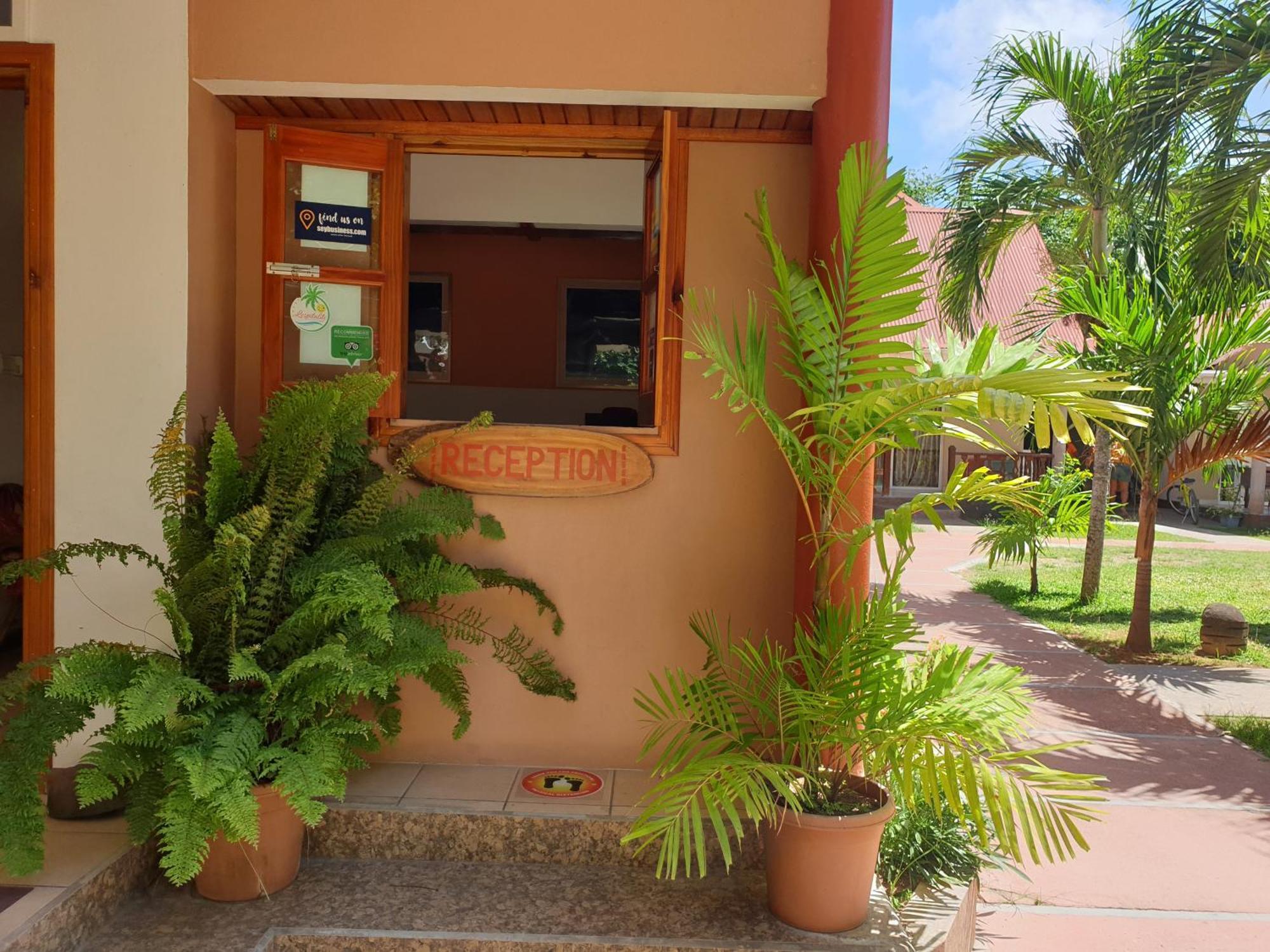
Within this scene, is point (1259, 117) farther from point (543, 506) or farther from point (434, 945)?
point (434, 945)

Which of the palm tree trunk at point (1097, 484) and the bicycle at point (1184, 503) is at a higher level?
the palm tree trunk at point (1097, 484)

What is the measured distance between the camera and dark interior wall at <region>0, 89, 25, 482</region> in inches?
224

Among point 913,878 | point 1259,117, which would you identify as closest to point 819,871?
point 913,878

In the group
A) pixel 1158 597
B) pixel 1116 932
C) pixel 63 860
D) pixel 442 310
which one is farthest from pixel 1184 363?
pixel 63 860

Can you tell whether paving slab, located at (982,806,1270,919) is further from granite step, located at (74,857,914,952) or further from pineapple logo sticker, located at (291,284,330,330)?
pineapple logo sticker, located at (291,284,330,330)

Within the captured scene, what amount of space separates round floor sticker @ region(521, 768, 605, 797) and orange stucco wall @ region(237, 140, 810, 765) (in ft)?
0.31

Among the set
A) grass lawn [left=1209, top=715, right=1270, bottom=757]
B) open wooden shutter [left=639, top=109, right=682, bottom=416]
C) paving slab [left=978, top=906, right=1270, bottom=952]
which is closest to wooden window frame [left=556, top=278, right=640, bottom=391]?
grass lawn [left=1209, top=715, right=1270, bottom=757]

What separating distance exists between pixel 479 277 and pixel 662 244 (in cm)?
674

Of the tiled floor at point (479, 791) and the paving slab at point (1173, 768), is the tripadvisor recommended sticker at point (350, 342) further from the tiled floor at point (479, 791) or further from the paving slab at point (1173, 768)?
the paving slab at point (1173, 768)

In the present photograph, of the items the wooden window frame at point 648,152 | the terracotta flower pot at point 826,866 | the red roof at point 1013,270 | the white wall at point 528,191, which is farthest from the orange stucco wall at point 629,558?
the red roof at point 1013,270

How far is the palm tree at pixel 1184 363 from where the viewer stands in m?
6.64

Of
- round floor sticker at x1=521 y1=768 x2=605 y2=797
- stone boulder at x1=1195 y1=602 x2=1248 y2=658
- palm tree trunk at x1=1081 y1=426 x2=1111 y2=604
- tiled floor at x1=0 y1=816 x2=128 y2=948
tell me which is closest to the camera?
tiled floor at x1=0 y1=816 x2=128 y2=948

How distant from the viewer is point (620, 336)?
397 inches

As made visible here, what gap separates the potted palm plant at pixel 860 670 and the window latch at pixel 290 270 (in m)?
1.54
